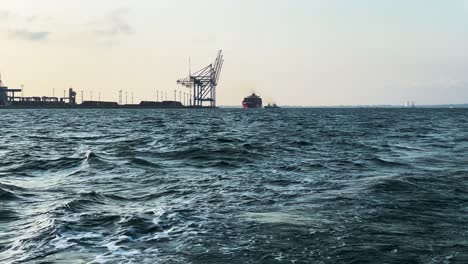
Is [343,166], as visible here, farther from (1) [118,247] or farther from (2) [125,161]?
(1) [118,247]

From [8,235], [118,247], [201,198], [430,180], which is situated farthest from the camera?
[430,180]

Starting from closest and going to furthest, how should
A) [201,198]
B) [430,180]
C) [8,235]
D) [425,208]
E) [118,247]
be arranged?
[118,247]
[8,235]
[425,208]
[201,198]
[430,180]

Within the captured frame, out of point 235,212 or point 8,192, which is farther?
point 8,192

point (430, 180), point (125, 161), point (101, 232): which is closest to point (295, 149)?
point (125, 161)

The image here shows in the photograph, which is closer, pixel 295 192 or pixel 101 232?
pixel 101 232

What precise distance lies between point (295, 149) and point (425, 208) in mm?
15845

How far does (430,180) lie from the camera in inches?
601

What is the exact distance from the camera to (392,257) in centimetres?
763

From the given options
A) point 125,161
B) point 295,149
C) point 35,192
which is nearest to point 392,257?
point 35,192

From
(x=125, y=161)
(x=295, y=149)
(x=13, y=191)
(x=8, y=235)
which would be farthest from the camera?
(x=295, y=149)

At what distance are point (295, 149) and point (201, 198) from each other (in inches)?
587

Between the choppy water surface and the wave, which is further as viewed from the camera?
the wave

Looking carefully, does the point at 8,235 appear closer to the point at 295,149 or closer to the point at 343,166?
the point at 343,166

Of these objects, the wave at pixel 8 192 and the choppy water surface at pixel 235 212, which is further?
the wave at pixel 8 192
